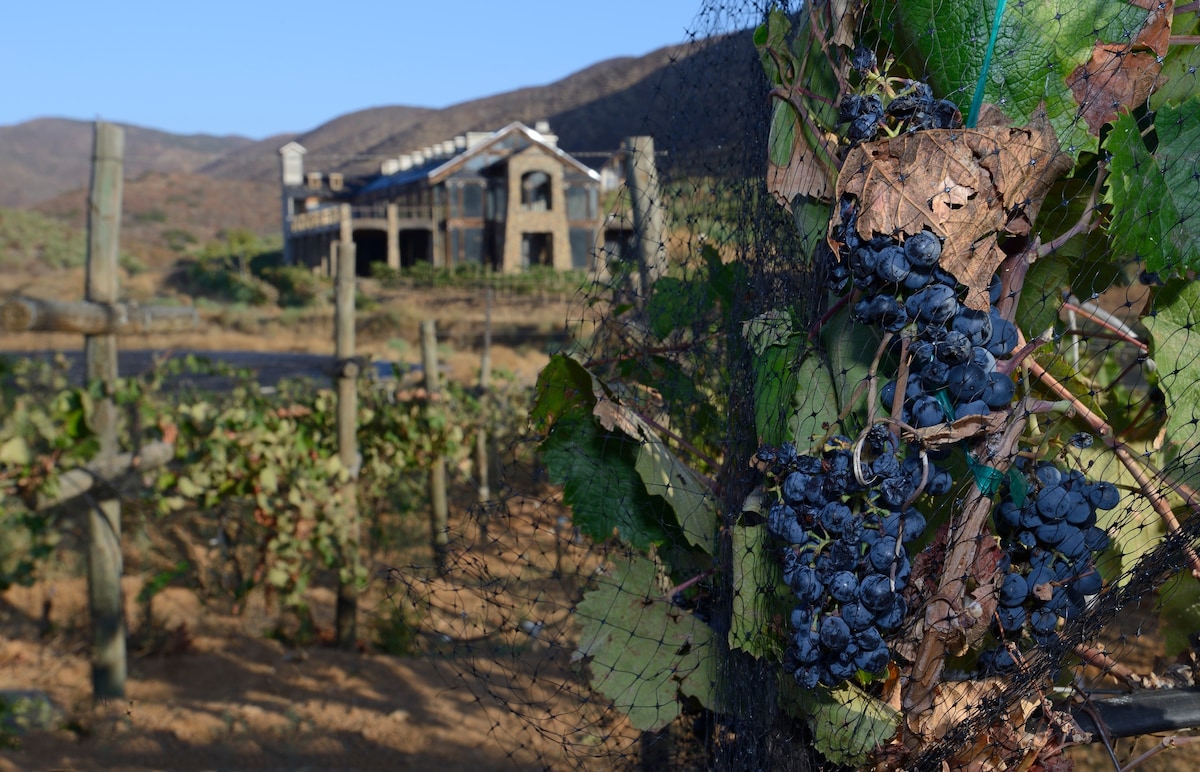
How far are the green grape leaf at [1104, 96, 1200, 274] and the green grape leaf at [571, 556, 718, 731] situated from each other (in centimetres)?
90

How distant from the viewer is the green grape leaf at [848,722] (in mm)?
1274

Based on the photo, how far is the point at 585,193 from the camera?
101 feet

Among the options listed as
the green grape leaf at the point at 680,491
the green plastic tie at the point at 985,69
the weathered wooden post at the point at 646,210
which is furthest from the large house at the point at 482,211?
the green plastic tie at the point at 985,69

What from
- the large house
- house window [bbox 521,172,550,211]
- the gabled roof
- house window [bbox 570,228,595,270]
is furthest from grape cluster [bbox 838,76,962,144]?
house window [bbox 570,228,595,270]

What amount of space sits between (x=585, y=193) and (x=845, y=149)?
30.0 meters

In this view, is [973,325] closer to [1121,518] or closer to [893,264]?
[893,264]

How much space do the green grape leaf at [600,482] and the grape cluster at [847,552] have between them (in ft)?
1.51

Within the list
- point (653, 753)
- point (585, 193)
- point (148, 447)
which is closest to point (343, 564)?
point (148, 447)

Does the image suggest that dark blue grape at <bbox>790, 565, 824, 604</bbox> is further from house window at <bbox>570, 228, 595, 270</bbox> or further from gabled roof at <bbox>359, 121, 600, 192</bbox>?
house window at <bbox>570, 228, 595, 270</bbox>

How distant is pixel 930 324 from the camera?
117 centimetres

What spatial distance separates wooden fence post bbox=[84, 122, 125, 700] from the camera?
17.4 feet

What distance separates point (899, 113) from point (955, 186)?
0.13 meters

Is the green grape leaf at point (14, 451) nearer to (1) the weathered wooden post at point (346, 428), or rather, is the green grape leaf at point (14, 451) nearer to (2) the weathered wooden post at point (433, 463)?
(1) the weathered wooden post at point (346, 428)

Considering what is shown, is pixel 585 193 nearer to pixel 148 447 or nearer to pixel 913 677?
pixel 148 447
